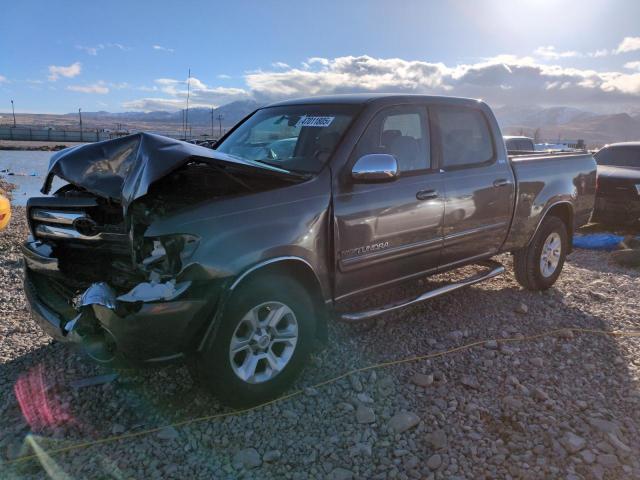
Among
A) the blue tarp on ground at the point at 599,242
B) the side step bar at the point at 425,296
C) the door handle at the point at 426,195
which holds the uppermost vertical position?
the door handle at the point at 426,195

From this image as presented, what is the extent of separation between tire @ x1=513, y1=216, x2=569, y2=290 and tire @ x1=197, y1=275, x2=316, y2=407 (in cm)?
301

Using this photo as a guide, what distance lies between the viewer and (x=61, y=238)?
3.57 meters

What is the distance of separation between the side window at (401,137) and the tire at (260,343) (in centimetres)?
119

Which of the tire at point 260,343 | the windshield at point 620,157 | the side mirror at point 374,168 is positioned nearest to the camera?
the tire at point 260,343

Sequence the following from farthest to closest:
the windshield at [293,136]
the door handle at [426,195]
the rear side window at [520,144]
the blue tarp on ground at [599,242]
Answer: the rear side window at [520,144], the blue tarp on ground at [599,242], the door handle at [426,195], the windshield at [293,136]

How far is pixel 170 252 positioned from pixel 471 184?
2740 millimetres

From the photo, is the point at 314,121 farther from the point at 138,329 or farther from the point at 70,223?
the point at 138,329

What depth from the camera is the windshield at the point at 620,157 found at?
10.1m

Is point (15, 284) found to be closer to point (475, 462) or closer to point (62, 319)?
point (62, 319)

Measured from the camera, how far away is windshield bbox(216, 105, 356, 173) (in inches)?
151

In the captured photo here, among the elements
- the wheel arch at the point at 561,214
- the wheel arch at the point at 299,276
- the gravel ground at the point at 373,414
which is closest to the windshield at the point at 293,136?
the wheel arch at the point at 299,276

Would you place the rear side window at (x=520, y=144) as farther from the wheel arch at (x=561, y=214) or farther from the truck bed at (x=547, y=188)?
the wheel arch at (x=561, y=214)

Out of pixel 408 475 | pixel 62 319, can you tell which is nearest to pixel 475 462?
pixel 408 475

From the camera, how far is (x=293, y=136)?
4176 millimetres
